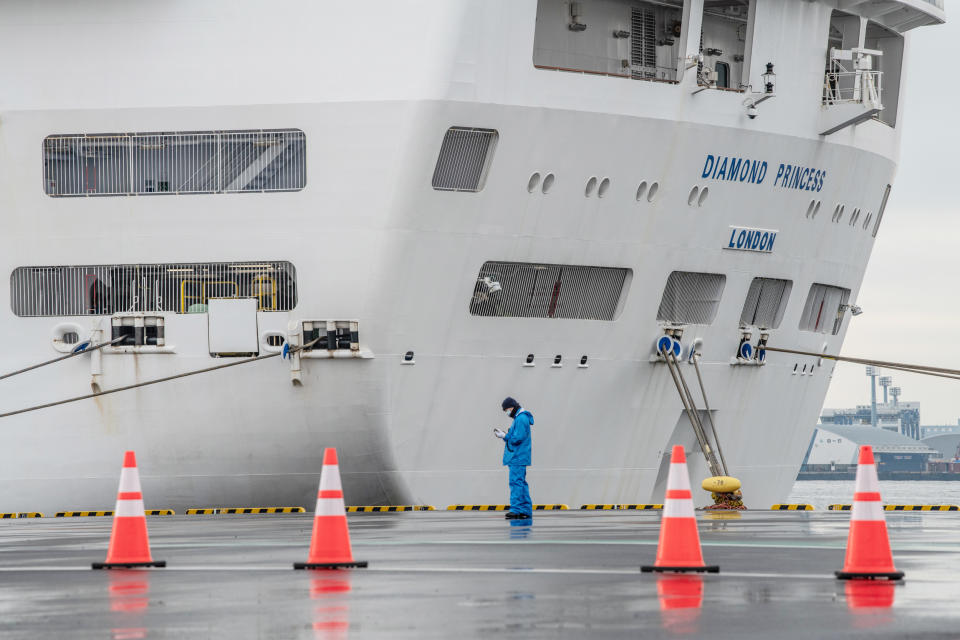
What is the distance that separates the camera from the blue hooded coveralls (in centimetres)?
1977

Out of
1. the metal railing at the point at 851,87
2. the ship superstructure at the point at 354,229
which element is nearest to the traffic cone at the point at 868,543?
the ship superstructure at the point at 354,229

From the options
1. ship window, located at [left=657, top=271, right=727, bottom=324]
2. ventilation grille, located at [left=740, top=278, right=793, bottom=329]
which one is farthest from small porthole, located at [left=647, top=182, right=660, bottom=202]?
ventilation grille, located at [left=740, top=278, right=793, bottom=329]

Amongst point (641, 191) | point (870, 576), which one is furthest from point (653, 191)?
point (870, 576)

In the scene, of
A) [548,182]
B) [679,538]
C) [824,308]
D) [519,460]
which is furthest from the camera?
[824,308]

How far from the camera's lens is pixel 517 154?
23.8 meters

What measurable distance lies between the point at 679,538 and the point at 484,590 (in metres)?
1.56

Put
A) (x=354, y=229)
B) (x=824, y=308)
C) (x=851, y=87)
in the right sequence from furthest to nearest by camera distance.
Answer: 1. (x=824, y=308)
2. (x=851, y=87)
3. (x=354, y=229)

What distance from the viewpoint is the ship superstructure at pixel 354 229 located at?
2325 centimetres

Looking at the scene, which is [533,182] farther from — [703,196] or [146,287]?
[146,287]

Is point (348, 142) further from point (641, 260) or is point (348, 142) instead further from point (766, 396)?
point (766, 396)

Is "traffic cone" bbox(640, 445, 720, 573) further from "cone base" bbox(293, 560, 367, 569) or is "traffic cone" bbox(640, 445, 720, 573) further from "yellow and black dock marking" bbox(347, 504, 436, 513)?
"yellow and black dock marking" bbox(347, 504, 436, 513)

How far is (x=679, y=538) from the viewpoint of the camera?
10.3 metres

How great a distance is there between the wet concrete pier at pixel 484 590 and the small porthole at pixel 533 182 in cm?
888

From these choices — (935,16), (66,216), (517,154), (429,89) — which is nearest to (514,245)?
(517,154)
